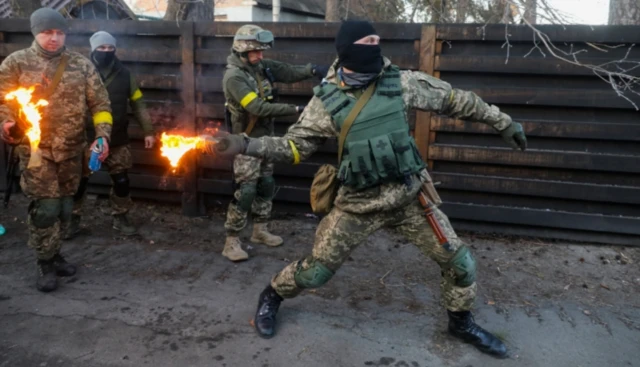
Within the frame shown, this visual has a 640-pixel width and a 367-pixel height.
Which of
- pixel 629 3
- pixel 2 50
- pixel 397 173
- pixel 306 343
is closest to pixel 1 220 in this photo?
pixel 2 50

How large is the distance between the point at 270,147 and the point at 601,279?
11.3 feet

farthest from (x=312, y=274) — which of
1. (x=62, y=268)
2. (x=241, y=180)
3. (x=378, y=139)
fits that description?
(x=62, y=268)

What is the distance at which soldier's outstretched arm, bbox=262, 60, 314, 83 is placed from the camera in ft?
18.3

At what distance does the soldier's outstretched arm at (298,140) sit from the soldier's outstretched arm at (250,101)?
4.89ft

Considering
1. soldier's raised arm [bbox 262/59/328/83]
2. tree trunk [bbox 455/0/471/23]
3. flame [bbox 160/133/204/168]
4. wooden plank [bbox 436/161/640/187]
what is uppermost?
tree trunk [bbox 455/0/471/23]

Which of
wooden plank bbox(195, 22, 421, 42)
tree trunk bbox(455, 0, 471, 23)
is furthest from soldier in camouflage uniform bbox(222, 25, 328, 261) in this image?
tree trunk bbox(455, 0, 471, 23)

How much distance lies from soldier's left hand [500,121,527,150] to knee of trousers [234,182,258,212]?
251cm

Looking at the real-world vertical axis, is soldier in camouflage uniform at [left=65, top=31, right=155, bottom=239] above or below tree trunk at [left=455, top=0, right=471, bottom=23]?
below

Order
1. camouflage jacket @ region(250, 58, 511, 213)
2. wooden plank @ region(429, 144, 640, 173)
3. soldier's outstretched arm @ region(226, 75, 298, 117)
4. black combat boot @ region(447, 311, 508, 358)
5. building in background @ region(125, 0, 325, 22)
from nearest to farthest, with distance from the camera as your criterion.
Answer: camouflage jacket @ region(250, 58, 511, 213)
black combat boot @ region(447, 311, 508, 358)
soldier's outstretched arm @ region(226, 75, 298, 117)
wooden plank @ region(429, 144, 640, 173)
building in background @ region(125, 0, 325, 22)

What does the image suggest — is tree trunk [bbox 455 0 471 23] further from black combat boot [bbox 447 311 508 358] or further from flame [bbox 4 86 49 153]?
flame [bbox 4 86 49 153]

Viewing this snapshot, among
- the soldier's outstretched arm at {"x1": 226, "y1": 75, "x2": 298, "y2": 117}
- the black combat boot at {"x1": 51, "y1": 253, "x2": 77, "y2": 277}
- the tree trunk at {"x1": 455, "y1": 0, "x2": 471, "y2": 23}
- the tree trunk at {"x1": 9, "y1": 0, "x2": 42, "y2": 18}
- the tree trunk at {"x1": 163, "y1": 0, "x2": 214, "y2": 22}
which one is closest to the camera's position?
the black combat boot at {"x1": 51, "y1": 253, "x2": 77, "y2": 277}

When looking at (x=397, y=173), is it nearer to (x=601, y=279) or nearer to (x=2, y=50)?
(x=601, y=279)

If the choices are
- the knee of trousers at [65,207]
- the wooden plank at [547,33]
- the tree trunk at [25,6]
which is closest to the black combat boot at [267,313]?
the knee of trousers at [65,207]

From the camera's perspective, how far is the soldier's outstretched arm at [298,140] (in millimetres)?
3473
